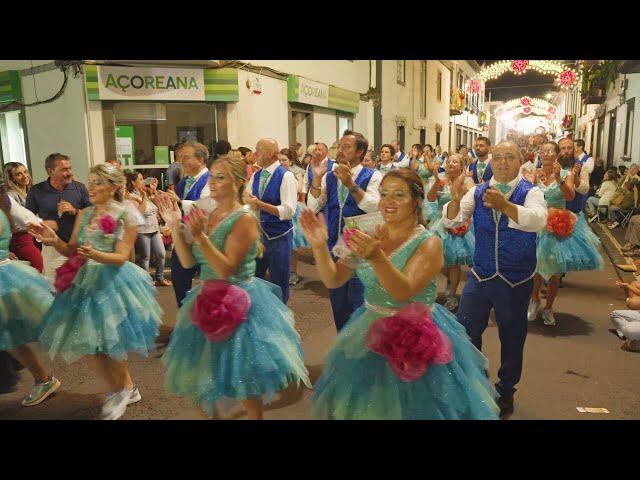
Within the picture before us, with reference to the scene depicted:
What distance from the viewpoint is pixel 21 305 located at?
4.08 m

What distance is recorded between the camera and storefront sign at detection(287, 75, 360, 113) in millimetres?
13648

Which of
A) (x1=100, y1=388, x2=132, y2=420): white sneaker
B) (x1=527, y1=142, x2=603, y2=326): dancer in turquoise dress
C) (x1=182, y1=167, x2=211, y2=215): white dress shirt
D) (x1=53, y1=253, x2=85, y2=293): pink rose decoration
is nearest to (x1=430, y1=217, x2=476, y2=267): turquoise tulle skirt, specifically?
(x1=527, y1=142, x2=603, y2=326): dancer in turquoise dress

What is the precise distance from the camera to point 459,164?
6027mm

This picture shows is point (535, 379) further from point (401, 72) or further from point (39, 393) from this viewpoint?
point (401, 72)

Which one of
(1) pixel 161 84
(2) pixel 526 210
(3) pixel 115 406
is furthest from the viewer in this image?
(1) pixel 161 84

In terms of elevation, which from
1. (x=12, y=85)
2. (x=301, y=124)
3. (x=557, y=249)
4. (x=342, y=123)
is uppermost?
(x=12, y=85)

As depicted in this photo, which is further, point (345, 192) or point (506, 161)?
point (345, 192)

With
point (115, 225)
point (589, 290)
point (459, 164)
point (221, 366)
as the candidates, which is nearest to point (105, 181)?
point (115, 225)

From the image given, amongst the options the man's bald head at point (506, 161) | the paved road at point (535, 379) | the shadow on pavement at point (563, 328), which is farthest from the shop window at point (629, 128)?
the man's bald head at point (506, 161)

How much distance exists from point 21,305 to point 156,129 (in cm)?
776

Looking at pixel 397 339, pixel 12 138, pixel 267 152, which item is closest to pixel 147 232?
pixel 267 152

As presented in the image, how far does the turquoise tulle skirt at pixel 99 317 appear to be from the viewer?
12.0 ft

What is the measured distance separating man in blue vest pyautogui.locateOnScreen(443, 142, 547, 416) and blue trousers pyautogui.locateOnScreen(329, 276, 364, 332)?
31.1 inches
